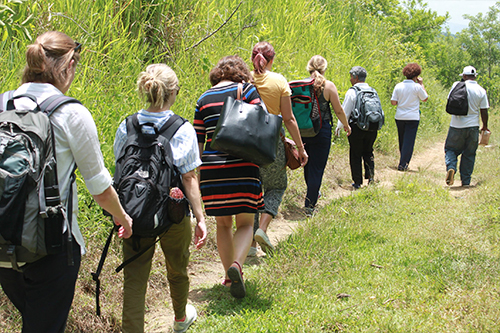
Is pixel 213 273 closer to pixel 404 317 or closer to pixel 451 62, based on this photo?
pixel 404 317

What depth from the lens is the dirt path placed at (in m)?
3.79

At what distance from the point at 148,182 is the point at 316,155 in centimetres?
367

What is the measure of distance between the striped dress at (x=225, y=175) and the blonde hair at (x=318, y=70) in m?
2.34

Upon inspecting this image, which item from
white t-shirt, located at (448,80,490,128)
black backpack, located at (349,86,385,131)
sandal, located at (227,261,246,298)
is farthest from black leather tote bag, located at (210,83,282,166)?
white t-shirt, located at (448,80,490,128)

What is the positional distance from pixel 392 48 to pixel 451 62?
16275mm

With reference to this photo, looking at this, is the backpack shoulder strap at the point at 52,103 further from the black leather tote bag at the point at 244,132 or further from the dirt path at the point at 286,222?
the dirt path at the point at 286,222

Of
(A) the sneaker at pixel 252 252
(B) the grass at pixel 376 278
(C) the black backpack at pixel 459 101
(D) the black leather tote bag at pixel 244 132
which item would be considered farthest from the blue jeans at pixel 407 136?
(D) the black leather tote bag at pixel 244 132

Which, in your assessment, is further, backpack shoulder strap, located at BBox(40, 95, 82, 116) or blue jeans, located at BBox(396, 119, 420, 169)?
blue jeans, located at BBox(396, 119, 420, 169)

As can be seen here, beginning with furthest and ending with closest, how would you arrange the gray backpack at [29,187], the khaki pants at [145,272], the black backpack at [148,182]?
the khaki pants at [145,272] → the black backpack at [148,182] → the gray backpack at [29,187]

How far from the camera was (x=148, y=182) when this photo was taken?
8.93 ft

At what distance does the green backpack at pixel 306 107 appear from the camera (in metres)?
5.73

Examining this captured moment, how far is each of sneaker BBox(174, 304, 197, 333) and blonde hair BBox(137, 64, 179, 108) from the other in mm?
1536

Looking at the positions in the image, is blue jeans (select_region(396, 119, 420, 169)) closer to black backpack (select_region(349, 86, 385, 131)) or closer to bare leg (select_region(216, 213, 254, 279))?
black backpack (select_region(349, 86, 385, 131))

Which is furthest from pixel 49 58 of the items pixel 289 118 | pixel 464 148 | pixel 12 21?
pixel 464 148
